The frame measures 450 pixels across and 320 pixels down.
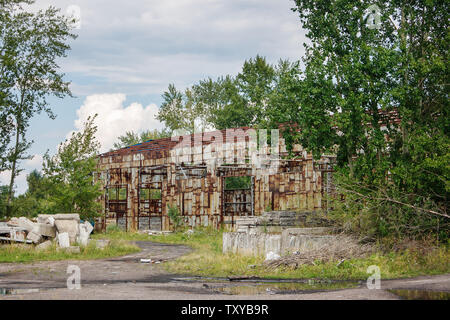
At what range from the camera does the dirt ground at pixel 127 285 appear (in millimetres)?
8289

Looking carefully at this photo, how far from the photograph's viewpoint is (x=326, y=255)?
40.8ft

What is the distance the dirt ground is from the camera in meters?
8.29

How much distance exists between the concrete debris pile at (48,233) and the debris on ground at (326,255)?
25.8 ft

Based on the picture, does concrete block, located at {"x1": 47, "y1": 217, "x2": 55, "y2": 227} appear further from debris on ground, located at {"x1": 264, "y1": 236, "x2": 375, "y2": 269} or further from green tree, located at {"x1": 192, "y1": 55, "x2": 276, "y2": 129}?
green tree, located at {"x1": 192, "y1": 55, "x2": 276, "y2": 129}

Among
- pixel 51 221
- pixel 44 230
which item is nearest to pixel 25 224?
pixel 51 221

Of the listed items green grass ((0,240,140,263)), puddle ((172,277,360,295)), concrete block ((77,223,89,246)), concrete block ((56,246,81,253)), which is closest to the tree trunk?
concrete block ((77,223,89,246))

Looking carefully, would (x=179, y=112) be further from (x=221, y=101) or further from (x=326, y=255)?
(x=326, y=255)

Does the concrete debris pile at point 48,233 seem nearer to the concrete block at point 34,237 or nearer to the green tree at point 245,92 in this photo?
the concrete block at point 34,237

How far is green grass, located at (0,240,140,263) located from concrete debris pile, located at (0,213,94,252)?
349mm

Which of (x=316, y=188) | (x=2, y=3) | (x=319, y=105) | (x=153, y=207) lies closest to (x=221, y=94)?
(x=153, y=207)

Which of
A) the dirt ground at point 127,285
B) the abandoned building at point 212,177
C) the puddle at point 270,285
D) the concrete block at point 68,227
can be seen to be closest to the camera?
the dirt ground at point 127,285

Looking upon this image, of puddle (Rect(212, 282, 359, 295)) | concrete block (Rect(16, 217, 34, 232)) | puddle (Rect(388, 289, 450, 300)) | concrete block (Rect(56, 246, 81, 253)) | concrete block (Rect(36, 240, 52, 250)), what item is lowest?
concrete block (Rect(56, 246, 81, 253))

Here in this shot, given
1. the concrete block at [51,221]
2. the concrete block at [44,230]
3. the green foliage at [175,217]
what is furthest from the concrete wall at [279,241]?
the green foliage at [175,217]

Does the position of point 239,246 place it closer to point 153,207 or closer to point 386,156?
point 386,156
